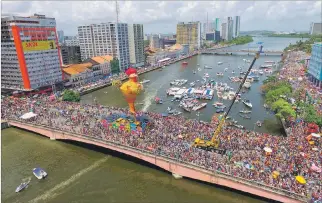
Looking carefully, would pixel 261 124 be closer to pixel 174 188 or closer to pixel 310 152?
pixel 310 152

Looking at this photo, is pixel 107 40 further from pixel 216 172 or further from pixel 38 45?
pixel 216 172

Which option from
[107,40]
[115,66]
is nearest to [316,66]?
[115,66]

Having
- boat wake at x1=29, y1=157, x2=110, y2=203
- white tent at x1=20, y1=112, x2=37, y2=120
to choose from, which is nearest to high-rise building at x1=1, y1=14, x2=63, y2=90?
white tent at x1=20, y1=112, x2=37, y2=120

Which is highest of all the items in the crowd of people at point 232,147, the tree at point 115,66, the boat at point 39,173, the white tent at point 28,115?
the tree at point 115,66

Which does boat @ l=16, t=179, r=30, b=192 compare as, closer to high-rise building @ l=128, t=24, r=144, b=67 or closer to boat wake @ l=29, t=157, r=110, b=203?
boat wake @ l=29, t=157, r=110, b=203

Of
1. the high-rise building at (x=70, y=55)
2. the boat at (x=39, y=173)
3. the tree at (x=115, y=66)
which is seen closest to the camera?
the boat at (x=39, y=173)

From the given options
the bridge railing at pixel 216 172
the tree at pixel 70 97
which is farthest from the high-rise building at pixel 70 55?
the bridge railing at pixel 216 172

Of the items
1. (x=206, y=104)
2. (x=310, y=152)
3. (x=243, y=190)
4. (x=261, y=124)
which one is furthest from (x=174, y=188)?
(x=206, y=104)

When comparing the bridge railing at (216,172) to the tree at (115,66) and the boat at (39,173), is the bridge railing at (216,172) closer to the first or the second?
the boat at (39,173)
